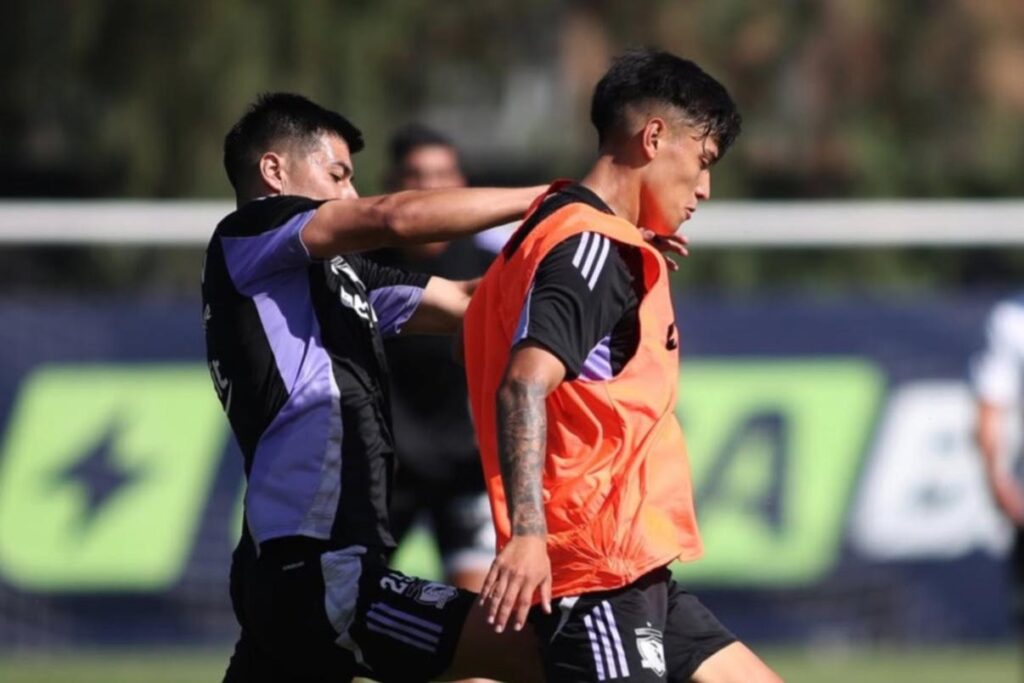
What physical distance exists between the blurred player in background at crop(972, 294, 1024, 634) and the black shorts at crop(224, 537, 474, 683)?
4.94m

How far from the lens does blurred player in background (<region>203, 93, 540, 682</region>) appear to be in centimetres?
519

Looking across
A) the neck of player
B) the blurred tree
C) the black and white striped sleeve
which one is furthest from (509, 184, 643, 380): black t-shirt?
the blurred tree

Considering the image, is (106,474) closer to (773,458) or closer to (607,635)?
(773,458)

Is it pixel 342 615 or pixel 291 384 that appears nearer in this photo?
pixel 342 615

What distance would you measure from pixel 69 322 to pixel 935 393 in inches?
199

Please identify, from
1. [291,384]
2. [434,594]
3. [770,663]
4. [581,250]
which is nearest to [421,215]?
[581,250]

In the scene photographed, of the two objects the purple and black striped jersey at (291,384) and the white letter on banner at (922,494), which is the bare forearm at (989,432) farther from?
the purple and black striped jersey at (291,384)

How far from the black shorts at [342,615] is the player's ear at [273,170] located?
1.00 metres

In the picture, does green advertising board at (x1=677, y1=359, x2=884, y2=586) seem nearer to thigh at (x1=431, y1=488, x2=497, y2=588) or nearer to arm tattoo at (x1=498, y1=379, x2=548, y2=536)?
thigh at (x1=431, y1=488, x2=497, y2=588)

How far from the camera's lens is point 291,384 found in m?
5.44

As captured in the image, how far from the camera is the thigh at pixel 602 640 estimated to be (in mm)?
4992

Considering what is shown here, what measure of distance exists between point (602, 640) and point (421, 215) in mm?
1136

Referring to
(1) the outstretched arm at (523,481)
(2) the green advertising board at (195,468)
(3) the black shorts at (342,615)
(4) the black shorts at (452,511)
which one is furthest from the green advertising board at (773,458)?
(1) the outstretched arm at (523,481)

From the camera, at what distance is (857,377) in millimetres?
11930
